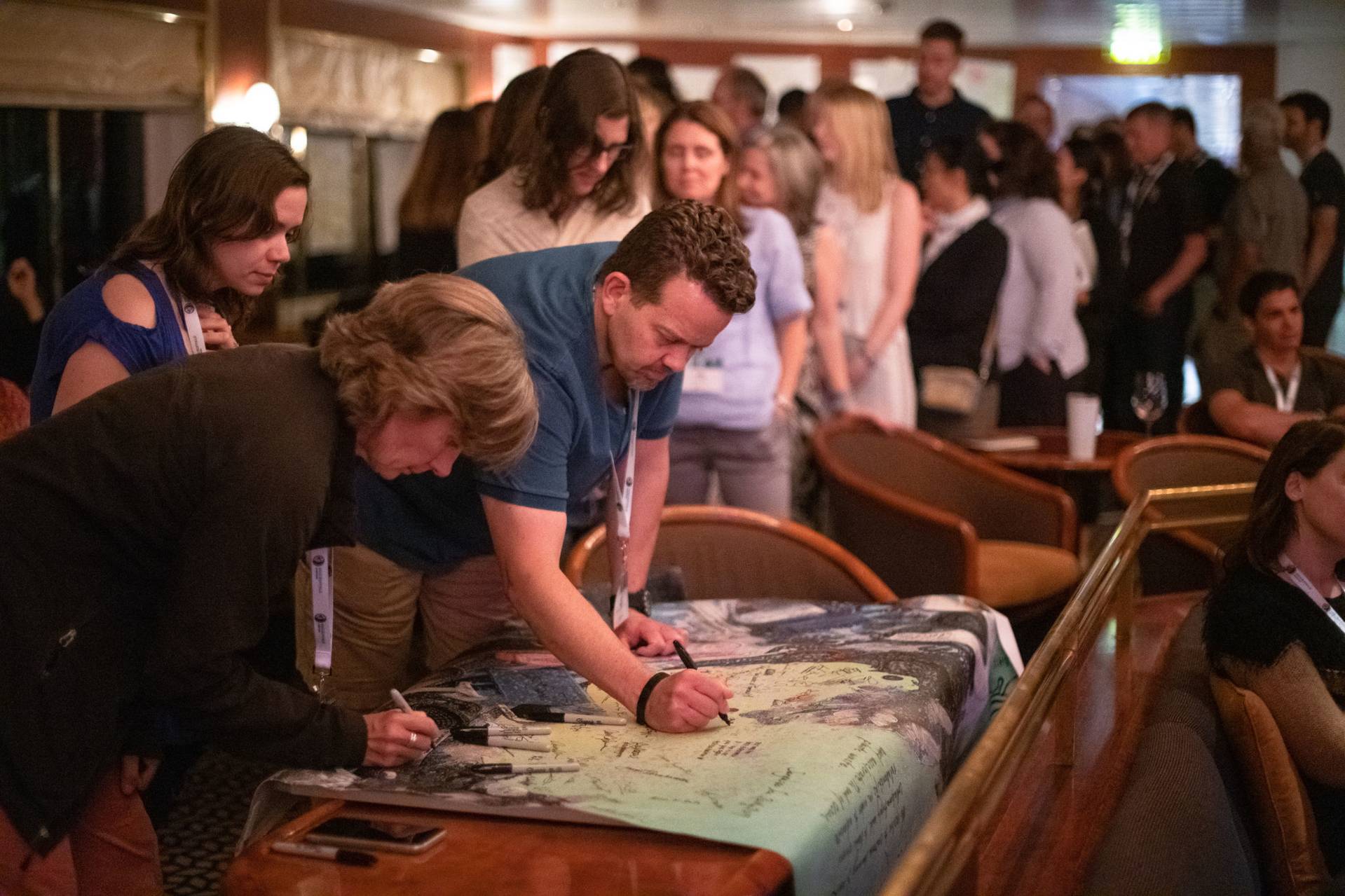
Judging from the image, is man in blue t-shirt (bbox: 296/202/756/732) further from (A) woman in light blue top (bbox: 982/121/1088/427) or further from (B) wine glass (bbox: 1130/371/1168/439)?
(A) woman in light blue top (bbox: 982/121/1088/427)

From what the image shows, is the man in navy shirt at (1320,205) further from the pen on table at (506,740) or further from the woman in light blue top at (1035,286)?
the pen on table at (506,740)

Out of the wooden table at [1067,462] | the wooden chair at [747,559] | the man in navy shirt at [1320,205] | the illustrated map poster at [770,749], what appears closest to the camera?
the illustrated map poster at [770,749]

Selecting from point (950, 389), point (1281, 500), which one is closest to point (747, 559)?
point (1281, 500)

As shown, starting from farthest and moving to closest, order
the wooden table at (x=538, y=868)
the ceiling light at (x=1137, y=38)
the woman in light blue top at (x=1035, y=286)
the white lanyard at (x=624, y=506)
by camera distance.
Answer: the ceiling light at (x=1137, y=38)
the woman in light blue top at (x=1035, y=286)
the white lanyard at (x=624, y=506)
the wooden table at (x=538, y=868)

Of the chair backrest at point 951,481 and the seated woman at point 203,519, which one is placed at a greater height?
the seated woman at point 203,519

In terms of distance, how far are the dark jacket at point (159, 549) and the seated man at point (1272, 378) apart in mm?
3611

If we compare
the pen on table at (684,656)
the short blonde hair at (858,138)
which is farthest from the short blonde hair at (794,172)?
the pen on table at (684,656)

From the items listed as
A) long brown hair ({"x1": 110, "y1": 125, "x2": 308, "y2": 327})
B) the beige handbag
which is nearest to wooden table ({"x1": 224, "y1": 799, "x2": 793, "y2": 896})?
long brown hair ({"x1": 110, "y1": 125, "x2": 308, "y2": 327})

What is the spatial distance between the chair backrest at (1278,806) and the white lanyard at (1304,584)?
1.00ft

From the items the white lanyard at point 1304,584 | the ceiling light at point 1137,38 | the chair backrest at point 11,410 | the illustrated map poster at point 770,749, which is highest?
the ceiling light at point 1137,38

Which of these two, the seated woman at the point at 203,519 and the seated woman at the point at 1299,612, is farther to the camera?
the seated woman at the point at 1299,612

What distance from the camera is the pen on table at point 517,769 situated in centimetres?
170

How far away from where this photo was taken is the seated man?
448 cm

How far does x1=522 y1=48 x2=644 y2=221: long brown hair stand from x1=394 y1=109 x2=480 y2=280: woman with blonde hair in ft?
3.89
